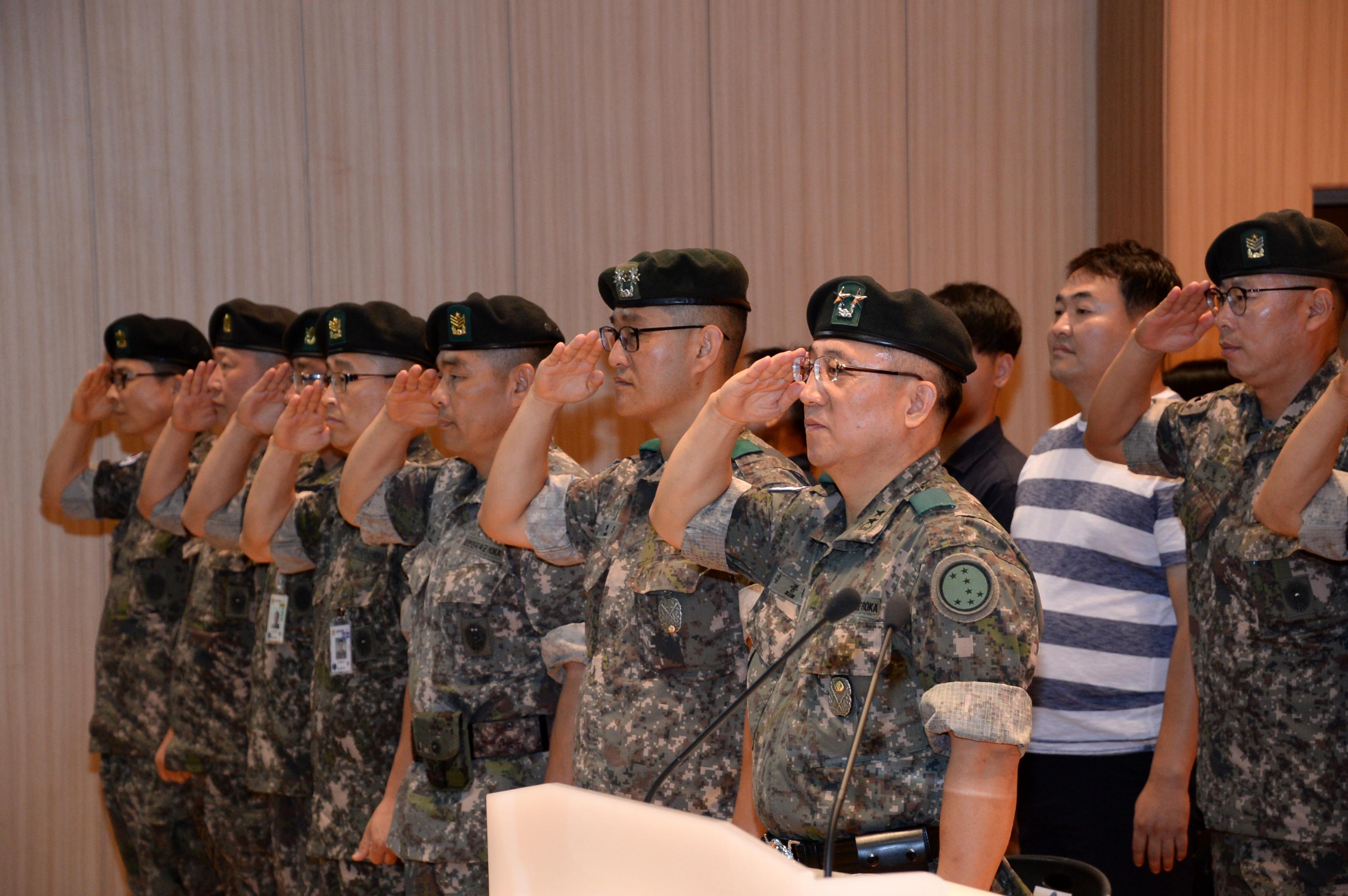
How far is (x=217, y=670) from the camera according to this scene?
4098 millimetres

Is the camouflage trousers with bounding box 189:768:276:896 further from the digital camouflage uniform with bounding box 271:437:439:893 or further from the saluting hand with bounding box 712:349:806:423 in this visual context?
the saluting hand with bounding box 712:349:806:423

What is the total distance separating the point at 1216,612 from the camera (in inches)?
94.6

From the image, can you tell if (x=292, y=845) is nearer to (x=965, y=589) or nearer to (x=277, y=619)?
(x=277, y=619)

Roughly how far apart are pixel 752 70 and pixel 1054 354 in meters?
2.08

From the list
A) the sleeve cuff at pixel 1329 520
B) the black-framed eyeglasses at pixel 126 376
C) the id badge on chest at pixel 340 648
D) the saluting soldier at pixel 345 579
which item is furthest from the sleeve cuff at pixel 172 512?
the sleeve cuff at pixel 1329 520

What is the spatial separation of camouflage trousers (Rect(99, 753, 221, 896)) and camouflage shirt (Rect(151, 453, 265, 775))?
14.3 inches

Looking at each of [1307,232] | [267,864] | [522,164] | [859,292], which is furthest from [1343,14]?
[267,864]

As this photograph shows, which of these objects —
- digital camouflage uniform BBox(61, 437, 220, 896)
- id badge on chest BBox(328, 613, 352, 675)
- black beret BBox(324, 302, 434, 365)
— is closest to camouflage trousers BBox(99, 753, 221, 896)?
digital camouflage uniform BBox(61, 437, 220, 896)

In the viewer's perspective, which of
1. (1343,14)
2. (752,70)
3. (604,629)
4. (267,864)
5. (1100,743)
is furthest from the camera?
(752,70)

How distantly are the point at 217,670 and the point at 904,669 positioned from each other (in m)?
2.97

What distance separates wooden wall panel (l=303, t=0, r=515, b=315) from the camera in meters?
4.73

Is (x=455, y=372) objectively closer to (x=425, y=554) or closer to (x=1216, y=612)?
(x=425, y=554)

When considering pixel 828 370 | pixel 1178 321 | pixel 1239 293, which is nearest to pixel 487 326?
pixel 828 370

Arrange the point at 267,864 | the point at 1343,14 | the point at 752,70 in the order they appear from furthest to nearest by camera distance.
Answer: the point at 752,70 → the point at 1343,14 → the point at 267,864
